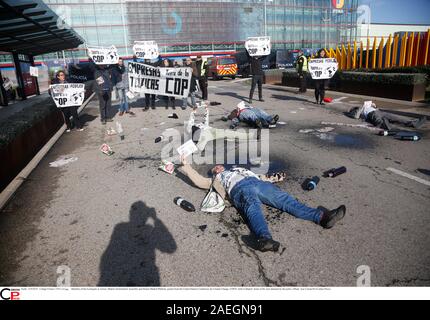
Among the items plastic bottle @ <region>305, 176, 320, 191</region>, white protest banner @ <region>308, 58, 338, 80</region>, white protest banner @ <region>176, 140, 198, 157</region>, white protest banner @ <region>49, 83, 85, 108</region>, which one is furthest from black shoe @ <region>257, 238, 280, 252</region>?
white protest banner @ <region>308, 58, 338, 80</region>

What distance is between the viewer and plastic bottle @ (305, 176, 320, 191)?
4.48 metres

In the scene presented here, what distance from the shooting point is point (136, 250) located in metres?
3.26

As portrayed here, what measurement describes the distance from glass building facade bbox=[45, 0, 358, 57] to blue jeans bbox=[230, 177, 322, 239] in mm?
65327

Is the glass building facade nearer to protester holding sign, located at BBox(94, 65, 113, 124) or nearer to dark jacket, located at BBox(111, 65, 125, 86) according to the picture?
dark jacket, located at BBox(111, 65, 125, 86)

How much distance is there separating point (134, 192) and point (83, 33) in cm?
6743

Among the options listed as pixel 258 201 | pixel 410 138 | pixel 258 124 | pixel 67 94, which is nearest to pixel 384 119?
pixel 410 138

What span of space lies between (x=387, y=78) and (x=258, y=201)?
466 inches

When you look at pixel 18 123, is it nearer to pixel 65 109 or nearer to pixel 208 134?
pixel 65 109

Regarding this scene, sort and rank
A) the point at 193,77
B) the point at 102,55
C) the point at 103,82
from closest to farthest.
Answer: the point at 103,82 < the point at 102,55 < the point at 193,77

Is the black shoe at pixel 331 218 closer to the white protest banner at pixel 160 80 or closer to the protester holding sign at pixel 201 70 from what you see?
the white protest banner at pixel 160 80

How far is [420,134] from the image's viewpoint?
7105 millimetres

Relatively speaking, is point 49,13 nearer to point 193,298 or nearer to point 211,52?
point 193,298

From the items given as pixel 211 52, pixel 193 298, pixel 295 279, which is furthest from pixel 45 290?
pixel 211 52

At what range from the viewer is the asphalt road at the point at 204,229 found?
9.29ft
